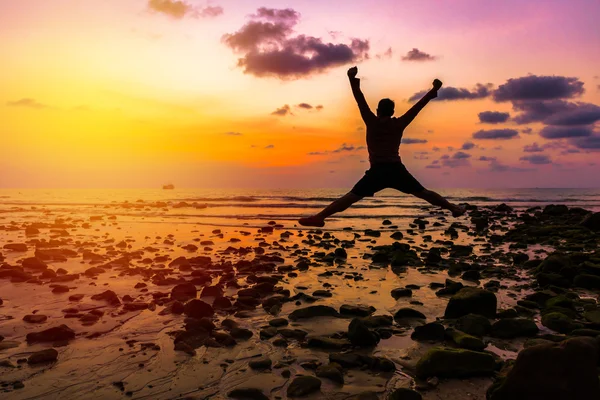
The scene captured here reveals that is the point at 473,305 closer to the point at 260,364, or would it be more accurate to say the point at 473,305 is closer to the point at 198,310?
the point at 260,364

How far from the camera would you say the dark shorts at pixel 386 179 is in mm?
7301

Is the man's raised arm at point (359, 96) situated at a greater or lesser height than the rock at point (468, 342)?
greater

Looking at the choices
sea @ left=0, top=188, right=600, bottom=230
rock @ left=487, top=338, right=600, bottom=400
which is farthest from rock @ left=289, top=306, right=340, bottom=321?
sea @ left=0, top=188, right=600, bottom=230

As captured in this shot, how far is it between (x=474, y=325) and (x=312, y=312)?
320cm

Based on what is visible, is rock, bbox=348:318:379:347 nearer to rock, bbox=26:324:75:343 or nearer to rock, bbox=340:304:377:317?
rock, bbox=340:304:377:317

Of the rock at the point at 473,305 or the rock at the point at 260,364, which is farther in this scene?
the rock at the point at 473,305

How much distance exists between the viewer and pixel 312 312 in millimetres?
8766

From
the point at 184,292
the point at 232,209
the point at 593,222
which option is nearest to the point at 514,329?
the point at 184,292

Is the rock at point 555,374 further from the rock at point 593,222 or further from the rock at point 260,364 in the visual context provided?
the rock at point 593,222

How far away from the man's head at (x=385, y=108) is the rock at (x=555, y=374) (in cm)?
419

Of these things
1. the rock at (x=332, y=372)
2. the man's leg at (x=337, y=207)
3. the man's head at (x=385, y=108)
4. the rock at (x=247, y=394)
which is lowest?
the rock at (x=247, y=394)

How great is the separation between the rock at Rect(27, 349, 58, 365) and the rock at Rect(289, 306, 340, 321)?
4.30 metres

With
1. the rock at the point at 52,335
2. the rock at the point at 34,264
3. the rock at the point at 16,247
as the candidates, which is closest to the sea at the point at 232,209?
the rock at the point at 16,247

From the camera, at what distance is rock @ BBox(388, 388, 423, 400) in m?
5.22
